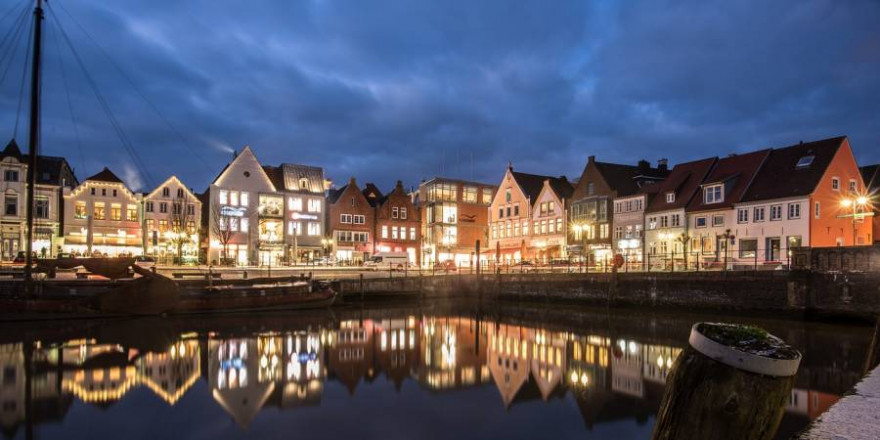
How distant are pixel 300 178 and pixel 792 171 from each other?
167 feet

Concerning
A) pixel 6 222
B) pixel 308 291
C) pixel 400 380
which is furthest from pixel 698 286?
pixel 6 222

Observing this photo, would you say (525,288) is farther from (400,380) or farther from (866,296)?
(400,380)

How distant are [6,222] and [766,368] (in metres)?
69.1

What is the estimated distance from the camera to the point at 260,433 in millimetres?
12500

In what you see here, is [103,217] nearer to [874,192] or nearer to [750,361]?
[750,361]

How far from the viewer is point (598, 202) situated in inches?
2312

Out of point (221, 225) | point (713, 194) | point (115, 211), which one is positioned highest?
point (713, 194)

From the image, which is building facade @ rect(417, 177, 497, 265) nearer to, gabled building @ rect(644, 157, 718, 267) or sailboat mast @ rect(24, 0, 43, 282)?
gabled building @ rect(644, 157, 718, 267)

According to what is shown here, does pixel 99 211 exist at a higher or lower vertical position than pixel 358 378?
higher

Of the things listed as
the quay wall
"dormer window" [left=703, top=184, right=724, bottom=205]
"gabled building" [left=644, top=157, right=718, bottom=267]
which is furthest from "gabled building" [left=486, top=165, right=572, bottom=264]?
the quay wall

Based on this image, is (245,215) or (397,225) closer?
(245,215)

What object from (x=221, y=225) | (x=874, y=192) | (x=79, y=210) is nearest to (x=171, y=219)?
(x=221, y=225)

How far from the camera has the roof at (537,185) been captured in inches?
2596

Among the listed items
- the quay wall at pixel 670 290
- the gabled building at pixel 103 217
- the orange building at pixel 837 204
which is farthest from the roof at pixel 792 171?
the gabled building at pixel 103 217
